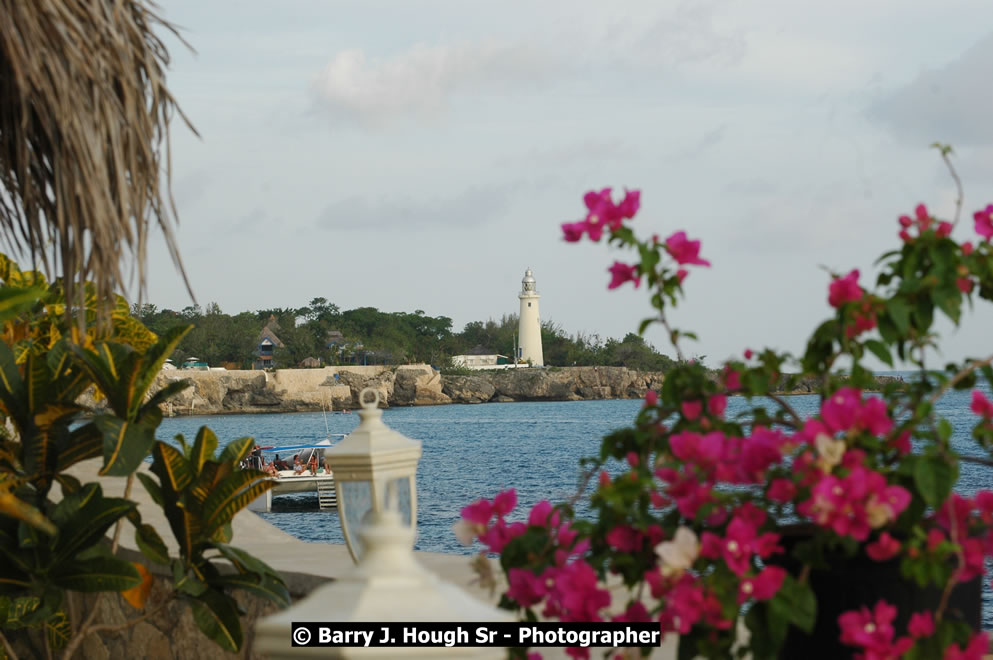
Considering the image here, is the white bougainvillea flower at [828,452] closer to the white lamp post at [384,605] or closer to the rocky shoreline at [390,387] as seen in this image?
the white lamp post at [384,605]

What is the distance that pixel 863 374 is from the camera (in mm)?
1975

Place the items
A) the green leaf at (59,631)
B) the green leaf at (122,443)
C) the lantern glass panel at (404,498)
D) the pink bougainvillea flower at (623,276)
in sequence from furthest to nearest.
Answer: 1. the green leaf at (59,631)
2. the lantern glass panel at (404,498)
3. the green leaf at (122,443)
4. the pink bougainvillea flower at (623,276)

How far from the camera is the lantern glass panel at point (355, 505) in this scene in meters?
3.53

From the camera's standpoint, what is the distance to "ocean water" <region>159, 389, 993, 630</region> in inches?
1108

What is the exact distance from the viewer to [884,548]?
178 cm

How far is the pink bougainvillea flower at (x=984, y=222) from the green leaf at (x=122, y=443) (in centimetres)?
248

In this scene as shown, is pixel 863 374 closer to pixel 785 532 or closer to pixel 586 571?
pixel 785 532

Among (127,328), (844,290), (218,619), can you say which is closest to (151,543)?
(218,619)

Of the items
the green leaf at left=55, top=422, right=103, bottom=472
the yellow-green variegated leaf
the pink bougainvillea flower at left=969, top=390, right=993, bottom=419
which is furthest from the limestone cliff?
the pink bougainvillea flower at left=969, top=390, right=993, bottom=419

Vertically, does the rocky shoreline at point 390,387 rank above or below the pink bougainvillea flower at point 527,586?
above

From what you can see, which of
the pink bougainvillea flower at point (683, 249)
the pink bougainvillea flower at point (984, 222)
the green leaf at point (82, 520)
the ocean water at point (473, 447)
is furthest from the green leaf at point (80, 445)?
the pink bougainvillea flower at point (984, 222)

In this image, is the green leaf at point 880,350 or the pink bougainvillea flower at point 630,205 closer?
the green leaf at point 880,350

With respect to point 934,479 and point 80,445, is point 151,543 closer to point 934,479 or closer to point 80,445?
point 80,445

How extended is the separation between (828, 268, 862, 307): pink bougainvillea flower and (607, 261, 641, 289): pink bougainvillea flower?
1.24 feet
